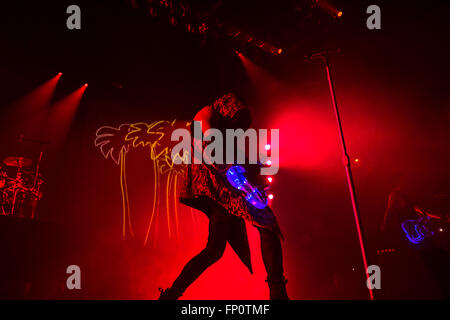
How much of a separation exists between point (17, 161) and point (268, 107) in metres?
3.97

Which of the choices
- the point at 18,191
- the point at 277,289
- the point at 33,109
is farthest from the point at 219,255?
the point at 33,109

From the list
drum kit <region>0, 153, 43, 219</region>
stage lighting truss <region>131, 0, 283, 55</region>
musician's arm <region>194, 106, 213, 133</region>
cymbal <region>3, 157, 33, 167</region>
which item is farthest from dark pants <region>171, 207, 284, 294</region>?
cymbal <region>3, 157, 33, 167</region>

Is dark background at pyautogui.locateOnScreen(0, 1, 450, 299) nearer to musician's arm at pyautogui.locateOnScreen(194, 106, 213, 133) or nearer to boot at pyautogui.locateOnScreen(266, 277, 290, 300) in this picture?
boot at pyautogui.locateOnScreen(266, 277, 290, 300)

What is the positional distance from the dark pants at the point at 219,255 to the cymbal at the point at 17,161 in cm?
361

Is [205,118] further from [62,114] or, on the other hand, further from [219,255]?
[62,114]

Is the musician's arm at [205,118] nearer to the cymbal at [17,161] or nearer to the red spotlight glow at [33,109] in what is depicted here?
the cymbal at [17,161]

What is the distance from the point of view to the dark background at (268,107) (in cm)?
369

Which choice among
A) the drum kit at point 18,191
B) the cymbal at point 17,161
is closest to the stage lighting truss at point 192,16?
the cymbal at point 17,161

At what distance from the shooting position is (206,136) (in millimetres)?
1951

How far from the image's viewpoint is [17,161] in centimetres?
416

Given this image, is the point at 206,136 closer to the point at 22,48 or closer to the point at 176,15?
the point at 176,15

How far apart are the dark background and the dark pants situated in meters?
1.71
